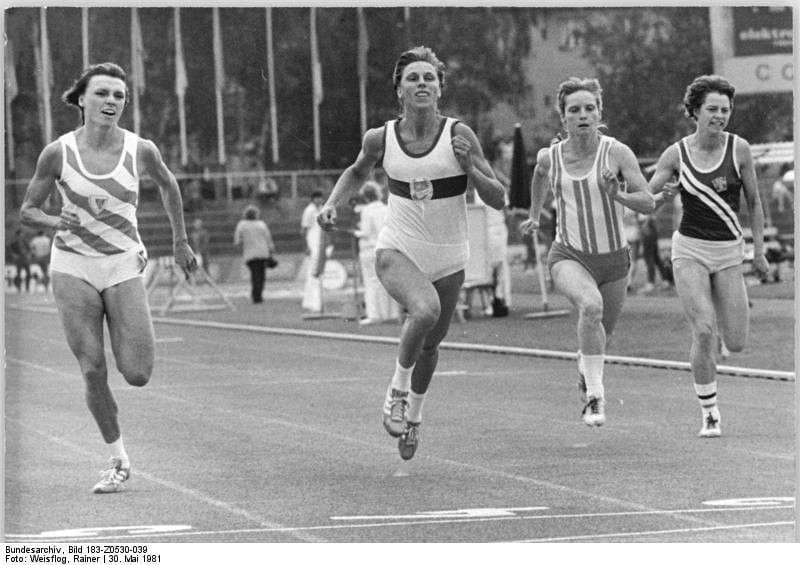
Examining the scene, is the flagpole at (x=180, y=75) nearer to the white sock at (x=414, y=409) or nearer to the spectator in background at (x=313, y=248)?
the spectator in background at (x=313, y=248)

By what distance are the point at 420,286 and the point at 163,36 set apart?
6.36 m

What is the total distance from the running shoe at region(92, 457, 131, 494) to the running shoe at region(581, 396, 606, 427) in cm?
276

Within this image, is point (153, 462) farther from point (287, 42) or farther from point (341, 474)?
point (287, 42)

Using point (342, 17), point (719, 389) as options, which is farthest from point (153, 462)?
point (719, 389)

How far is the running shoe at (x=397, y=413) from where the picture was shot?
36.8 feet

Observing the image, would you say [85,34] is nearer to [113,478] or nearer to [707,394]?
[113,478]

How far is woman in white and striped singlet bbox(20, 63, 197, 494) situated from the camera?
10.1m

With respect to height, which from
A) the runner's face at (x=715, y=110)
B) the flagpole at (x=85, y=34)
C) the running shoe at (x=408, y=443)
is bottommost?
the running shoe at (x=408, y=443)

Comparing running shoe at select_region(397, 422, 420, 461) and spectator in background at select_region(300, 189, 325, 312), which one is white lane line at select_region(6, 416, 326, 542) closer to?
running shoe at select_region(397, 422, 420, 461)

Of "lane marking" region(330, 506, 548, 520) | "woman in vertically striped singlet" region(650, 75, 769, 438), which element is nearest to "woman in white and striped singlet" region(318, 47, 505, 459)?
"woman in vertically striped singlet" region(650, 75, 769, 438)

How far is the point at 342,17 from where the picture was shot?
13203mm

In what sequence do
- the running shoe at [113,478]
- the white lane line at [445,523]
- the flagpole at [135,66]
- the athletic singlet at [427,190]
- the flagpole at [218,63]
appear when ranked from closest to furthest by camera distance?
the white lane line at [445,523] < the running shoe at [113,478] < the athletic singlet at [427,190] < the flagpole at [218,63] < the flagpole at [135,66]

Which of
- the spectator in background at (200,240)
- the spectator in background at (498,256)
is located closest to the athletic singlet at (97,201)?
the spectator in background at (498,256)

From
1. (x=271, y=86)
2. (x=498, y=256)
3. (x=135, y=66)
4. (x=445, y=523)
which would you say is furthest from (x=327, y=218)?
(x=498, y=256)
